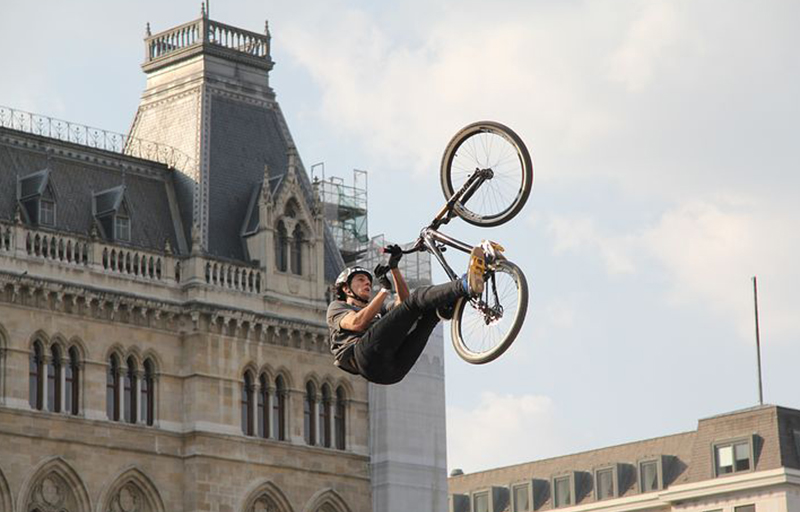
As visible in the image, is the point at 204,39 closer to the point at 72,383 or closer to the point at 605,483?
the point at 72,383

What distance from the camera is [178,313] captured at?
66.7 metres

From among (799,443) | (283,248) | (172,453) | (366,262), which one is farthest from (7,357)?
(799,443)

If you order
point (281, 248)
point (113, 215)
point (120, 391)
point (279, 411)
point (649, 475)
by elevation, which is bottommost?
point (120, 391)

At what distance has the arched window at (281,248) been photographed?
229 feet

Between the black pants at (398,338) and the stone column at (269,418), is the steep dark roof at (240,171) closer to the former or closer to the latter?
the stone column at (269,418)

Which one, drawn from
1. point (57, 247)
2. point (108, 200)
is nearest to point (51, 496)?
point (57, 247)

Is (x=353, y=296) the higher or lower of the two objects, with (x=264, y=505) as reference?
lower

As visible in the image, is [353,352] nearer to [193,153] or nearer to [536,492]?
[193,153]

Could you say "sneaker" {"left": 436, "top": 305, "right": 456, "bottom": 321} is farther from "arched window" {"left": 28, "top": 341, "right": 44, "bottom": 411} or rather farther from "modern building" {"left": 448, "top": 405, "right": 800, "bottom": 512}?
"modern building" {"left": 448, "top": 405, "right": 800, "bottom": 512}

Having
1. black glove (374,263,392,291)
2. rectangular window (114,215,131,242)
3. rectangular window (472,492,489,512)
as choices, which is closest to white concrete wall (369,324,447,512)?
rectangular window (114,215,131,242)

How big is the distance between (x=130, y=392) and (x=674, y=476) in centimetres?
3886

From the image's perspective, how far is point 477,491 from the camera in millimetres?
105812

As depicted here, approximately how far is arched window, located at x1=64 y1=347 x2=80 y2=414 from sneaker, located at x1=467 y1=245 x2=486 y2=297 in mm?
45111

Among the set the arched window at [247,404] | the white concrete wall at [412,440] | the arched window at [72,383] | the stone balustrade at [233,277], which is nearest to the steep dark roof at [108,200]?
the stone balustrade at [233,277]
